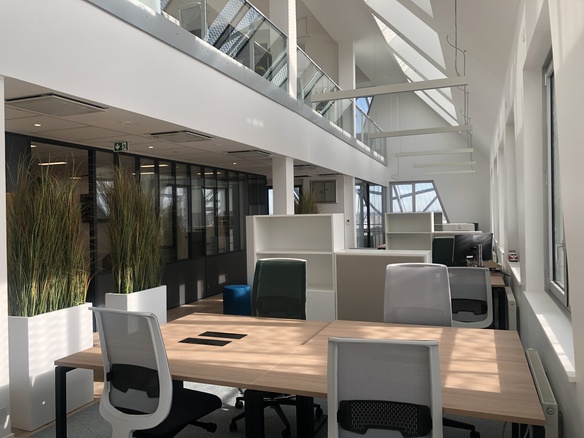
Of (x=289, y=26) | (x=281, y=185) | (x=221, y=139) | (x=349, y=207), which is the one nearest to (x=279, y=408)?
(x=221, y=139)

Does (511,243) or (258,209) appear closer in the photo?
(511,243)

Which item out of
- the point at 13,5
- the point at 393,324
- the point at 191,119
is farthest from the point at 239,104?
the point at 393,324

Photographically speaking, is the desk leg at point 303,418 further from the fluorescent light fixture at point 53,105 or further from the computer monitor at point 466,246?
the computer monitor at point 466,246

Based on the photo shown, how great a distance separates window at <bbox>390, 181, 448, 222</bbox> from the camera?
18234mm

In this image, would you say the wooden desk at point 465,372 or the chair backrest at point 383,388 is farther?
the wooden desk at point 465,372

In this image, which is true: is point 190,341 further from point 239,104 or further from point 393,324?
point 239,104

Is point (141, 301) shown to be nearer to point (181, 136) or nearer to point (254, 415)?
point (181, 136)

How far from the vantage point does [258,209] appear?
38.1ft

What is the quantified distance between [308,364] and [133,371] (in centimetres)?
88

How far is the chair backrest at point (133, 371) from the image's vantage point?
2.38 m

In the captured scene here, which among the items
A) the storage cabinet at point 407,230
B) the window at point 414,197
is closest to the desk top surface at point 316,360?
the storage cabinet at point 407,230

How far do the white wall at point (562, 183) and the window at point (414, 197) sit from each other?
43.3 ft

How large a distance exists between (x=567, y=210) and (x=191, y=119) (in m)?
4.08

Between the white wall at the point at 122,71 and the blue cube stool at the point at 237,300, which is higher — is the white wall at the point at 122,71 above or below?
above
